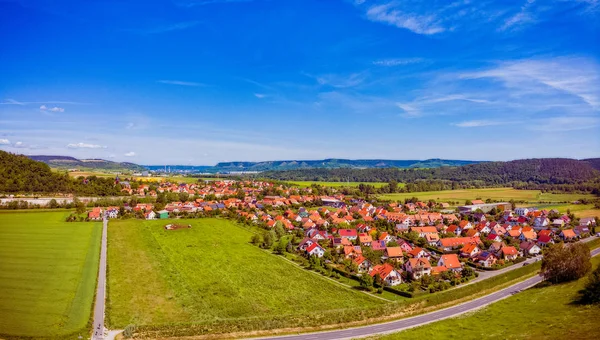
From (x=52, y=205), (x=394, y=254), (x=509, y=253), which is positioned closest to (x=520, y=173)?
(x=509, y=253)

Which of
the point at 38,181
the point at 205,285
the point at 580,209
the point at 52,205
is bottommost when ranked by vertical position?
the point at 205,285

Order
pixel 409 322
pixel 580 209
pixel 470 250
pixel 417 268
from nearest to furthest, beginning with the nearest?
pixel 409 322 < pixel 417 268 < pixel 470 250 < pixel 580 209

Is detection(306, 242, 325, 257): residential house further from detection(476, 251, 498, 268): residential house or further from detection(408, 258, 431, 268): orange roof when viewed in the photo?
detection(476, 251, 498, 268): residential house

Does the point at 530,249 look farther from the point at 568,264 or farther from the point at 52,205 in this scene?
the point at 52,205

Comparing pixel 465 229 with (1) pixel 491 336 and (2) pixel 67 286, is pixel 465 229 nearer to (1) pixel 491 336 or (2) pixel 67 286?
(1) pixel 491 336

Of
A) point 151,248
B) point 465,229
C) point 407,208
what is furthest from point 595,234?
point 151,248

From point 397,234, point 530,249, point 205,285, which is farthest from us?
point 397,234

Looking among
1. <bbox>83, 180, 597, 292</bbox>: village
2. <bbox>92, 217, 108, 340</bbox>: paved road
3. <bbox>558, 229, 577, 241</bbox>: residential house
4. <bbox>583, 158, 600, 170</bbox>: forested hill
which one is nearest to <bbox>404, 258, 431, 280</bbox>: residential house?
<bbox>83, 180, 597, 292</bbox>: village
